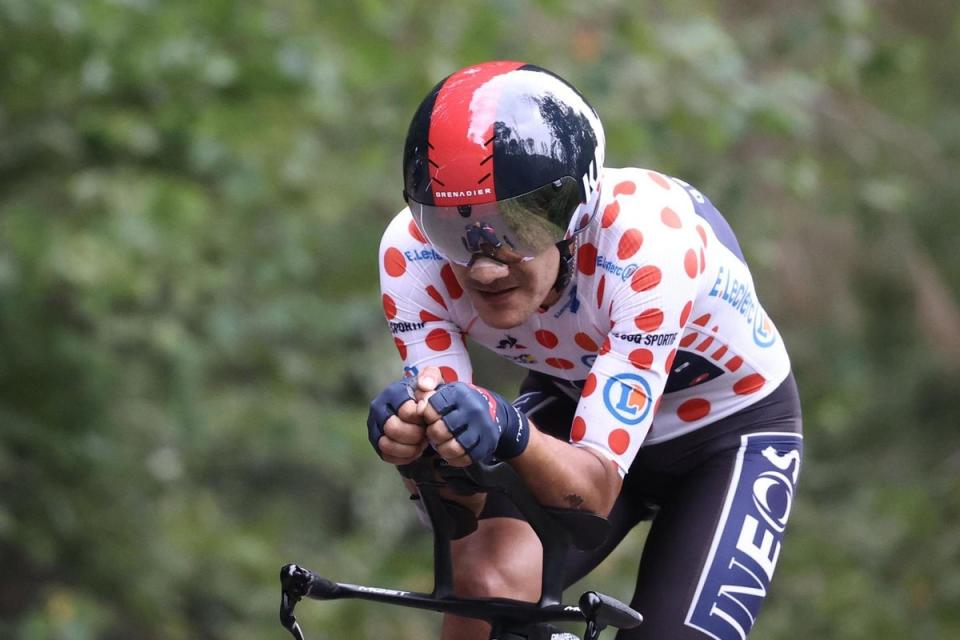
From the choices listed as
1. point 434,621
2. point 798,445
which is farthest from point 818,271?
point 798,445

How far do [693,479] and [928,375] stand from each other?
8.26 metres

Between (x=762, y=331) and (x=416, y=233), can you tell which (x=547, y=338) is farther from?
(x=762, y=331)

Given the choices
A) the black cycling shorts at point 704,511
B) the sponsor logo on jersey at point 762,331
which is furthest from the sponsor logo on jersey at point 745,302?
the black cycling shorts at point 704,511

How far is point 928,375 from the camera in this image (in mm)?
11664

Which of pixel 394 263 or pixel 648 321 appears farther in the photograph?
pixel 394 263

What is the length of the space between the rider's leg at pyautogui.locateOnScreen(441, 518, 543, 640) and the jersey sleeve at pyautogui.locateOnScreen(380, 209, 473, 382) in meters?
0.39

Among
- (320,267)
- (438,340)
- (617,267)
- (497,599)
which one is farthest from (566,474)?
(320,267)

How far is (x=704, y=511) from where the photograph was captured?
3.77m

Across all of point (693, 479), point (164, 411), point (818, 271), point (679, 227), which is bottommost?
point (693, 479)

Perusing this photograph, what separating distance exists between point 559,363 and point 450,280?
1.31ft

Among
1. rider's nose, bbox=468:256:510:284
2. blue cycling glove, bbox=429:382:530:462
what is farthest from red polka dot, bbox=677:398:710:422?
blue cycling glove, bbox=429:382:530:462

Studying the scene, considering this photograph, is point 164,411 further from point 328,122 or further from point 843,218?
point 843,218

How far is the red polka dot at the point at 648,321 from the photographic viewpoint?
3332mm

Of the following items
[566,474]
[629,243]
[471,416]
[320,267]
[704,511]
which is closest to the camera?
[471,416]
